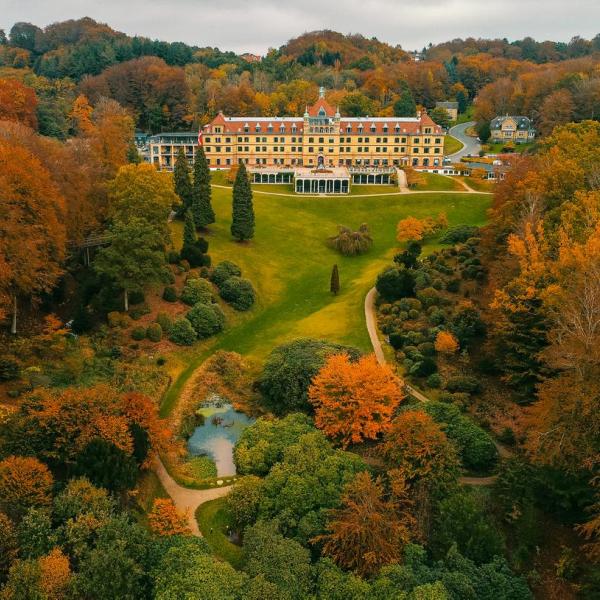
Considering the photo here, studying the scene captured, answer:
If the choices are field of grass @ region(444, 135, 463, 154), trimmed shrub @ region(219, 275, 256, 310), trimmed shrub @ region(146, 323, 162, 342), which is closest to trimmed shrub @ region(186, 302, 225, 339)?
trimmed shrub @ region(146, 323, 162, 342)

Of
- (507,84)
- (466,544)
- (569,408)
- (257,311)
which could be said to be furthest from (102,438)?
(507,84)

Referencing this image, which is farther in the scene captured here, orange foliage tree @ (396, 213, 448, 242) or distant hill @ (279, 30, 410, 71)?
distant hill @ (279, 30, 410, 71)

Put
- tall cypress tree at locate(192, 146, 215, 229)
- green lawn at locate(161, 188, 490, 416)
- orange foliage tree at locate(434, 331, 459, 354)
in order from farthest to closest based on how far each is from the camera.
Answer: tall cypress tree at locate(192, 146, 215, 229), green lawn at locate(161, 188, 490, 416), orange foliage tree at locate(434, 331, 459, 354)

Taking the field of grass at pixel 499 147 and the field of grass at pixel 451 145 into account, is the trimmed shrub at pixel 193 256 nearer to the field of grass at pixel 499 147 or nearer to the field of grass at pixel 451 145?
the field of grass at pixel 451 145

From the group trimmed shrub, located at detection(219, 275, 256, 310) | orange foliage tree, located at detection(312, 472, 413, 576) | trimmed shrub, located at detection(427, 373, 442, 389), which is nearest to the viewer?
orange foliage tree, located at detection(312, 472, 413, 576)

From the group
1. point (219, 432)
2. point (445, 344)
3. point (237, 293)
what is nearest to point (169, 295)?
point (237, 293)

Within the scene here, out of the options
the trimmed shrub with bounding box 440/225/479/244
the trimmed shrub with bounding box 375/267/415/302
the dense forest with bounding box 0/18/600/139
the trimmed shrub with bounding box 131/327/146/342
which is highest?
the dense forest with bounding box 0/18/600/139

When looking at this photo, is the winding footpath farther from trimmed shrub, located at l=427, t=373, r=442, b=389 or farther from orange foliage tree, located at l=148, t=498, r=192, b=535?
orange foliage tree, located at l=148, t=498, r=192, b=535
